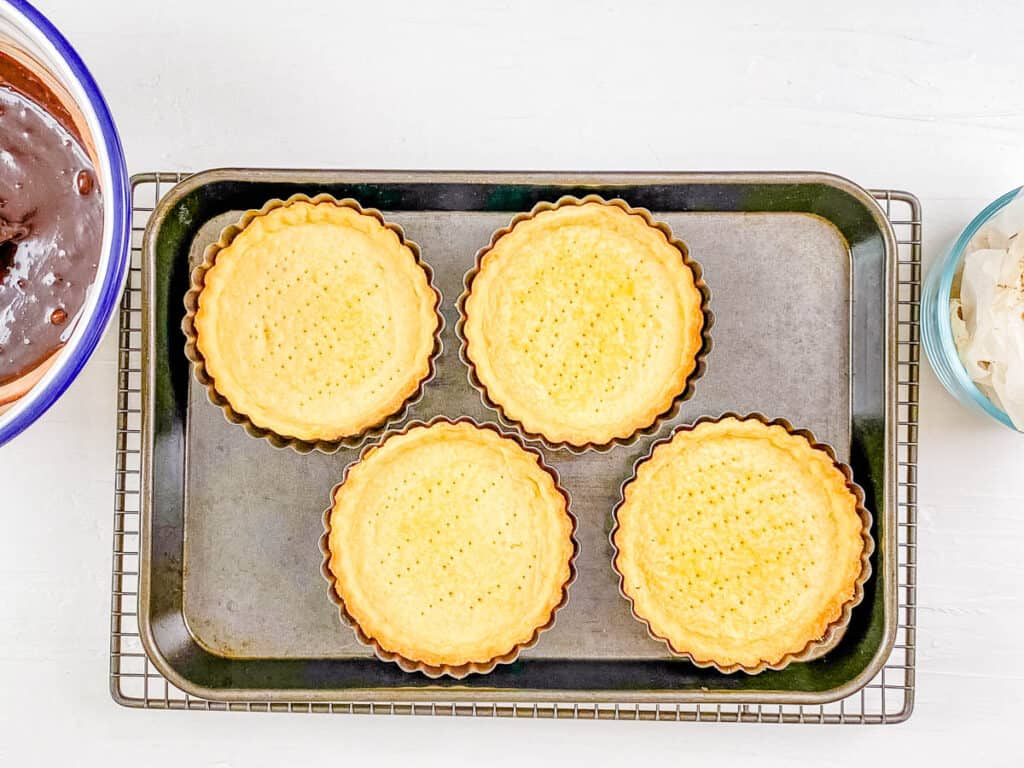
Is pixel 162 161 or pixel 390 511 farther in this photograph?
pixel 162 161

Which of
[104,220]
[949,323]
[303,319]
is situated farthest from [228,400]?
[949,323]

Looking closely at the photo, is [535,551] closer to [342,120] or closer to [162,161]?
[342,120]

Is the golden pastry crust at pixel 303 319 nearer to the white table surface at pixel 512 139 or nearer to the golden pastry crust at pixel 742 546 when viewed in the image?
the white table surface at pixel 512 139

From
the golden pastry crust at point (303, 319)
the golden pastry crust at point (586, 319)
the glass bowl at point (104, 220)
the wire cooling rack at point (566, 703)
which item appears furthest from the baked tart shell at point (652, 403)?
the glass bowl at point (104, 220)

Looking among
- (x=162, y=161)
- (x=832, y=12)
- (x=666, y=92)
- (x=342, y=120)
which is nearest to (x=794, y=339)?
(x=666, y=92)

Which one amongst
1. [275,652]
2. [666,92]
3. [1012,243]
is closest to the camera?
[1012,243]

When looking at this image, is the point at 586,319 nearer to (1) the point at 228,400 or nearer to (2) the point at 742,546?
(2) the point at 742,546

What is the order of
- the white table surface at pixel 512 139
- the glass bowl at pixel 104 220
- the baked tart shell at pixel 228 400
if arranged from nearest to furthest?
the glass bowl at pixel 104 220 → the baked tart shell at pixel 228 400 → the white table surface at pixel 512 139
